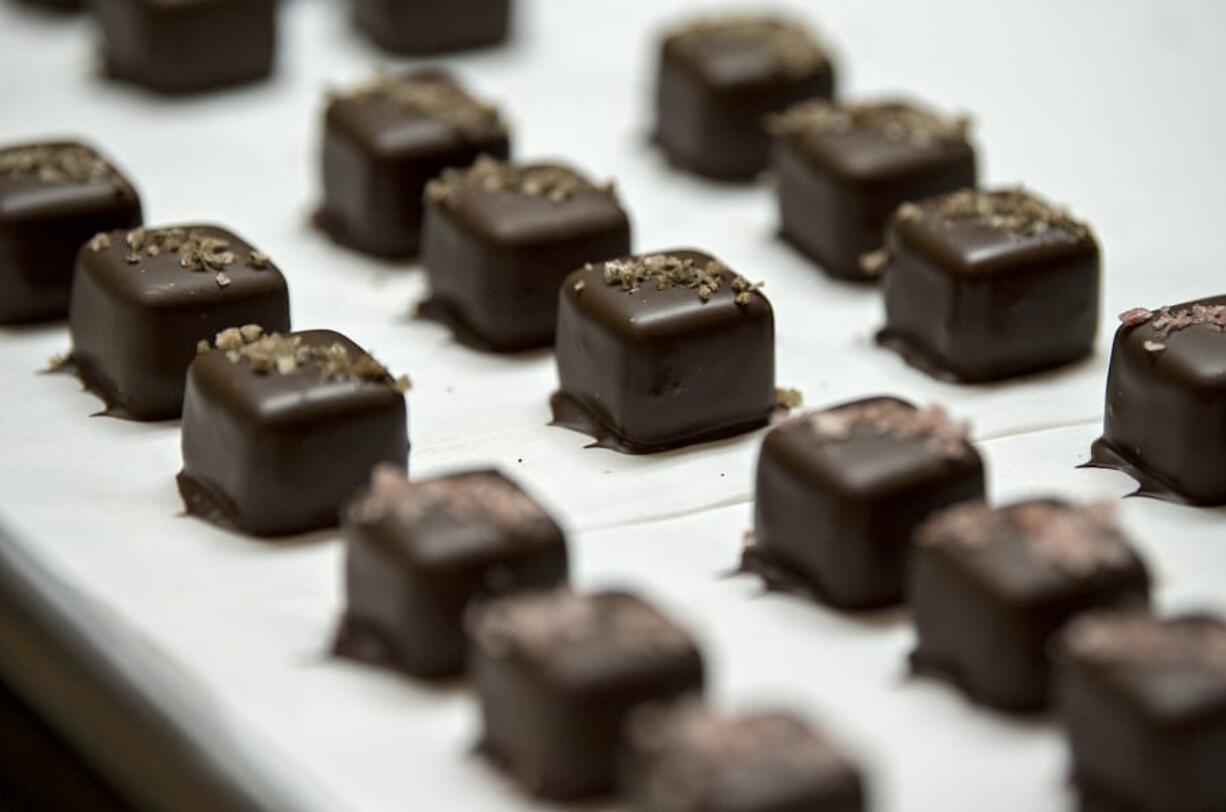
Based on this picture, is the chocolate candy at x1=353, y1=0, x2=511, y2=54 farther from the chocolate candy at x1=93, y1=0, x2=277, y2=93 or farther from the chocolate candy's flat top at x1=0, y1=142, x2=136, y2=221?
the chocolate candy's flat top at x1=0, y1=142, x2=136, y2=221

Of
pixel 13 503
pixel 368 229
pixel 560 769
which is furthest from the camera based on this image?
pixel 368 229

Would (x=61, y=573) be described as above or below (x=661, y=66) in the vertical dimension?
below

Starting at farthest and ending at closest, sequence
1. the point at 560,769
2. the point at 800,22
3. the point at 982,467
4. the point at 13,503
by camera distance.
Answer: the point at 800,22
the point at 13,503
the point at 982,467
the point at 560,769

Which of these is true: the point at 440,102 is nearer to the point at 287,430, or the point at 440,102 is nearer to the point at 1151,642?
the point at 287,430

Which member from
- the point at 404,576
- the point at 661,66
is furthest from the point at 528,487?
the point at 661,66

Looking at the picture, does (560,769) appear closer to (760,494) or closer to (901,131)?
(760,494)

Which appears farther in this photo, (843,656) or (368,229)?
(368,229)
